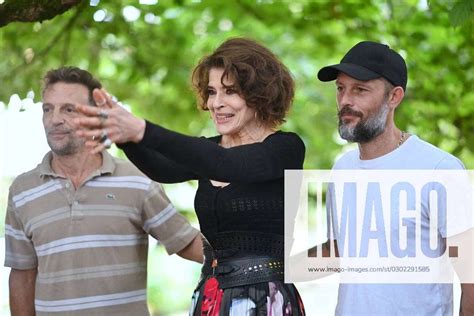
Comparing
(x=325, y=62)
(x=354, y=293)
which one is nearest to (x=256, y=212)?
(x=354, y=293)

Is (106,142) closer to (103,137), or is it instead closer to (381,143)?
(103,137)

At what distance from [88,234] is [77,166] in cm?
29

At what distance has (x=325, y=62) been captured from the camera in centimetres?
809

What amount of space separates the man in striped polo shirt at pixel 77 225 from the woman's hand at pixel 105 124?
1136 millimetres

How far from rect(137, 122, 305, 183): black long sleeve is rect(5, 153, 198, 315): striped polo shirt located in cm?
61

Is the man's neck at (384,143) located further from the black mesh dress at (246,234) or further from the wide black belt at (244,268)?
the wide black belt at (244,268)

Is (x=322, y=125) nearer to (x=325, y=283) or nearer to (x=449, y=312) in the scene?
(x=325, y=283)

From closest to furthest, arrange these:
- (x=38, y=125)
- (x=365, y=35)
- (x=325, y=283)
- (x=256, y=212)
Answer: (x=256, y=212), (x=38, y=125), (x=365, y=35), (x=325, y=283)

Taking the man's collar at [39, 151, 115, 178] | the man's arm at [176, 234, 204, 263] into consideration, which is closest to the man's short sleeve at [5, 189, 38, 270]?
the man's collar at [39, 151, 115, 178]

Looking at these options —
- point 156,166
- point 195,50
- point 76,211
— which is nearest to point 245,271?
point 156,166

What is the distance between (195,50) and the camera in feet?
23.8

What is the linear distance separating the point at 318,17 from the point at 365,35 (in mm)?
364

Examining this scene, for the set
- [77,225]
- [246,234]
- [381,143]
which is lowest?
[246,234]

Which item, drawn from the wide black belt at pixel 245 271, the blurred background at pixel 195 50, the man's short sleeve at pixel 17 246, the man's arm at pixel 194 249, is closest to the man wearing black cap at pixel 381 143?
the wide black belt at pixel 245 271
